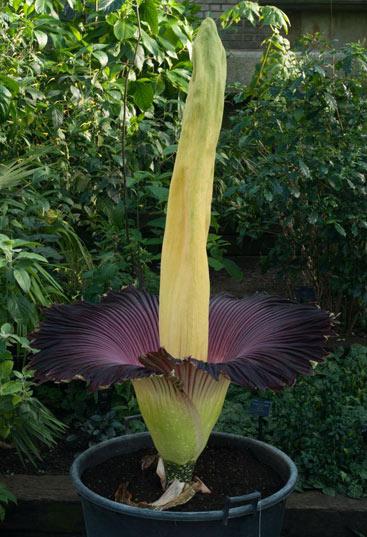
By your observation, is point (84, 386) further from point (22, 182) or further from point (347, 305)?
point (347, 305)

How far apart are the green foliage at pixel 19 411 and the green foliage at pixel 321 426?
2.41 feet

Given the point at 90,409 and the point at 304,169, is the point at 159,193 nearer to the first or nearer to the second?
the point at 304,169

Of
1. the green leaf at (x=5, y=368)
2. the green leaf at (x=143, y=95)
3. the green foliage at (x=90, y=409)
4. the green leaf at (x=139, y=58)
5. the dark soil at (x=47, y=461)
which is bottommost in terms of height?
the dark soil at (x=47, y=461)

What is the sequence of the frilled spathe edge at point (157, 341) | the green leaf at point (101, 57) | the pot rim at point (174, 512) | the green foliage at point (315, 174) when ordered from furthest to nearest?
the green leaf at point (101, 57)
the green foliage at point (315, 174)
the pot rim at point (174, 512)
the frilled spathe edge at point (157, 341)

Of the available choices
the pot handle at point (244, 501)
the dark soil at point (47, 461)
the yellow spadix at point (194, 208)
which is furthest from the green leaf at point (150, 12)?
the pot handle at point (244, 501)

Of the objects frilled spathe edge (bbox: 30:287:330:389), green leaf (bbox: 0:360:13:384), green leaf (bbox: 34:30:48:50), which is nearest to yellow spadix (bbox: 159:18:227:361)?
frilled spathe edge (bbox: 30:287:330:389)

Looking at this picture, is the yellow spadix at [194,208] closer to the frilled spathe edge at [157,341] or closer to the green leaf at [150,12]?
the frilled spathe edge at [157,341]

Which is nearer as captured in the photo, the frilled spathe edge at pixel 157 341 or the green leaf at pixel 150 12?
the frilled spathe edge at pixel 157 341

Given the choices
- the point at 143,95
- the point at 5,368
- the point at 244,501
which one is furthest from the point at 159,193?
the point at 244,501

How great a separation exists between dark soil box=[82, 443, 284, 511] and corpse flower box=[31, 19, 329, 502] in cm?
8

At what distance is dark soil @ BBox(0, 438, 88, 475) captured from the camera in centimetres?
342

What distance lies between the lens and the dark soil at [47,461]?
3.42 m

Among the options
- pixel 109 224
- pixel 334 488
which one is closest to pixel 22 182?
pixel 109 224

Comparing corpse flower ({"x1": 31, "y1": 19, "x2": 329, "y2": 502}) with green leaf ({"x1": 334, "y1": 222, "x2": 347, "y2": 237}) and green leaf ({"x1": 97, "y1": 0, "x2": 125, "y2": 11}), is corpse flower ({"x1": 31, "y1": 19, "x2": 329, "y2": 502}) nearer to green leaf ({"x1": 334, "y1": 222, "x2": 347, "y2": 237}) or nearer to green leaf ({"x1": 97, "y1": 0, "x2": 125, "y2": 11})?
green leaf ({"x1": 97, "y1": 0, "x2": 125, "y2": 11})
